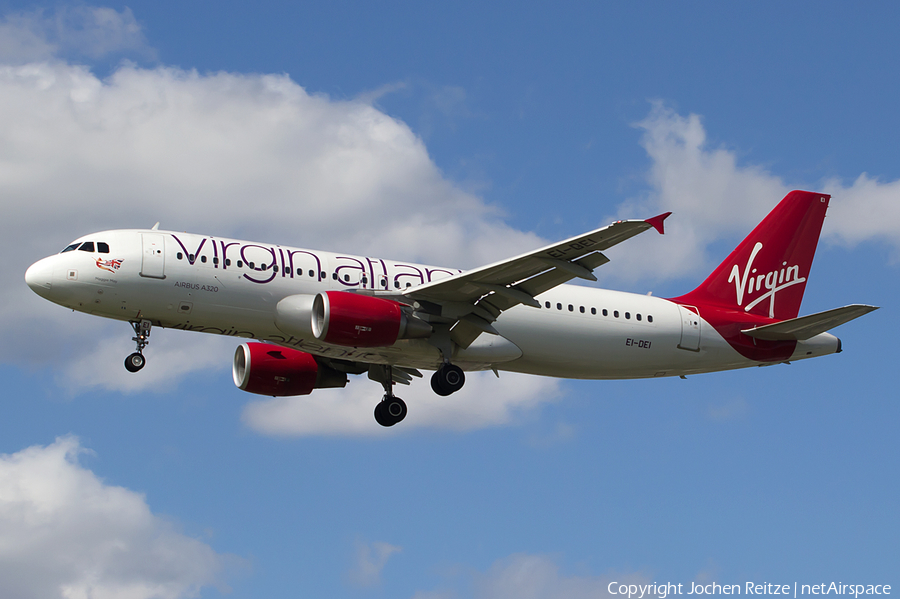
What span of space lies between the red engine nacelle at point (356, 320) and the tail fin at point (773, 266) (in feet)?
37.0

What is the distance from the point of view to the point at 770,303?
1344 inches

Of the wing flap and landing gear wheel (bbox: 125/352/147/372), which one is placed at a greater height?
the wing flap

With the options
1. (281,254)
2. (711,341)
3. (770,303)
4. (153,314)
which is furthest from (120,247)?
(770,303)

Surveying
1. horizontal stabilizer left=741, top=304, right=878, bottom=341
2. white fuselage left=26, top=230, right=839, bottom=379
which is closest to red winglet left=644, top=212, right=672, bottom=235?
white fuselage left=26, top=230, right=839, bottom=379

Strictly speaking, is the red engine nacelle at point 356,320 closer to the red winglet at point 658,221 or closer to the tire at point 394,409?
the tire at point 394,409

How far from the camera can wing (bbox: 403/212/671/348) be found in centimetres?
2425

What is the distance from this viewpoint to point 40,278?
2631 cm

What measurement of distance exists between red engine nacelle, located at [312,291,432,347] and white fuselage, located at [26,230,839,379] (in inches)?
40.7

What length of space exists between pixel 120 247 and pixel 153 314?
2.05 metres

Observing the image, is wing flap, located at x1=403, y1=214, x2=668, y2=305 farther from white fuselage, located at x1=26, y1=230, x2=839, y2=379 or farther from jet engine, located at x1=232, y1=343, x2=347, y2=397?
jet engine, located at x1=232, y1=343, x2=347, y2=397

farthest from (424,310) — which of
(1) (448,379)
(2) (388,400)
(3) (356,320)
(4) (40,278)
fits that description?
(4) (40,278)

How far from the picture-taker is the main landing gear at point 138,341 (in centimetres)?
2698

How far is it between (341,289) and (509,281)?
484 centimetres

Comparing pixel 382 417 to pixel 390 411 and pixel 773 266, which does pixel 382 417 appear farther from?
pixel 773 266
